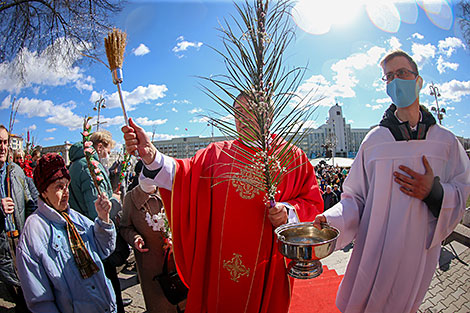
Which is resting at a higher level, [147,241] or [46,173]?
[46,173]

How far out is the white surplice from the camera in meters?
1.86

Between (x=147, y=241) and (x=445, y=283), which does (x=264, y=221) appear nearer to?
(x=147, y=241)

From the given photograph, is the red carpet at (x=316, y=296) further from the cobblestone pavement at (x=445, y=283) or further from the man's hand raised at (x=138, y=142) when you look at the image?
the man's hand raised at (x=138, y=142)

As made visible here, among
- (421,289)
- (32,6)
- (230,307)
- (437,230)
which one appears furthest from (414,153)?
(32,6)

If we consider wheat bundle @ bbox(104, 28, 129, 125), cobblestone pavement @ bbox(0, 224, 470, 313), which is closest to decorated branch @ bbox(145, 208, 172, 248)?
wheat bundle @ bbox(104, 28, 129, 125)

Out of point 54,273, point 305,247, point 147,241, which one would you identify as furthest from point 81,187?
point 305,247

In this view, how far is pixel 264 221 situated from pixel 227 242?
0.35 m

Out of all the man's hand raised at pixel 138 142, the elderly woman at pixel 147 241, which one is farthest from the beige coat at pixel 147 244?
the man's hand raised at pixel 138 142

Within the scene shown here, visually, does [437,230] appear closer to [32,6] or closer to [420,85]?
[420,85]

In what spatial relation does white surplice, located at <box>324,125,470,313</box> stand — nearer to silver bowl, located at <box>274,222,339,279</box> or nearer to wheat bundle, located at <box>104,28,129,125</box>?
silver bowl, located at <box>274,222,339,279</box>

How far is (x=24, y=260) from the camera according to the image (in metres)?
1.97

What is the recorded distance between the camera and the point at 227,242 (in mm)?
2262

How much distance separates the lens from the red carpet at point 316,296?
3.07 metres

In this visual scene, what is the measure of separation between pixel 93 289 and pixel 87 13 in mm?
6789
